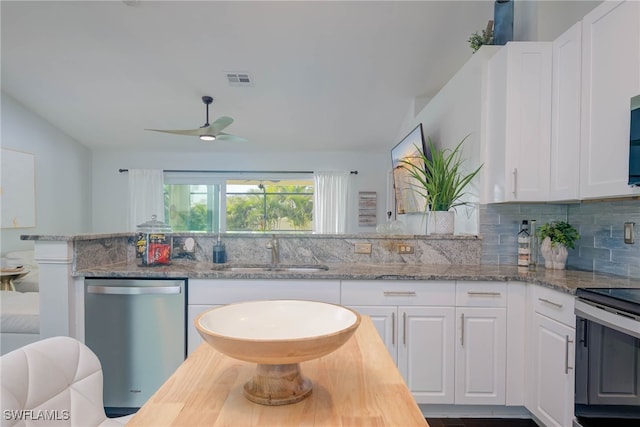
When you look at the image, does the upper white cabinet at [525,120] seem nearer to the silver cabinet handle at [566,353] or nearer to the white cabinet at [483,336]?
the white cabinet at [483,336]

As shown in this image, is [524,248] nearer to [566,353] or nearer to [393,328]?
[566,353]

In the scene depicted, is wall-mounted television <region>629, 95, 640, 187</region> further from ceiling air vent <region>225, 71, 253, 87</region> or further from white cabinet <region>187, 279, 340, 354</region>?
ceiling air vent <region>225, 71, 253, 87</region>

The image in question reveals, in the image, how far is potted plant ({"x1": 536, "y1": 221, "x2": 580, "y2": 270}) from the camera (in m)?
2.31

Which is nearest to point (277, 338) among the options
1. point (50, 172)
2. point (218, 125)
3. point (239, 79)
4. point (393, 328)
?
point (393, 328)

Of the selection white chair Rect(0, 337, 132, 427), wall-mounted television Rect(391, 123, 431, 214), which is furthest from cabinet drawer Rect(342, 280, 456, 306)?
white chair Rect(0, 337, 132, 427)

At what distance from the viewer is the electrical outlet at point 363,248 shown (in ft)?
8.63

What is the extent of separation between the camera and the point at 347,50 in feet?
11.9

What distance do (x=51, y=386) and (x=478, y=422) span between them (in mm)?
2221

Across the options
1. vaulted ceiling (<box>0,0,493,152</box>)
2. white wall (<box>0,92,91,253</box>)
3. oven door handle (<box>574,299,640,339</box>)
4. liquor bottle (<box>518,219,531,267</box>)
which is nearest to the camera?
oven door handle (<box>574,299,640,339</box>)

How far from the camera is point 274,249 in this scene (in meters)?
2.56

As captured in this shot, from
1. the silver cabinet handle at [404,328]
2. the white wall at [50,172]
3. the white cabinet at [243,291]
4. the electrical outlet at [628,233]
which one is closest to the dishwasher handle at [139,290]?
the white cabinet at [243,291]

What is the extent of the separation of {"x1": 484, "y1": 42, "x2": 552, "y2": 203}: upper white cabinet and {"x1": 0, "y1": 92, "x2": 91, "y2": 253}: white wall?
18.0 feet

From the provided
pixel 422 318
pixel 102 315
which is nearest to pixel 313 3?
pixel 422 318

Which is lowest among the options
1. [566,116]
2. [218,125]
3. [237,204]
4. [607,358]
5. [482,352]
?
[482,352]
